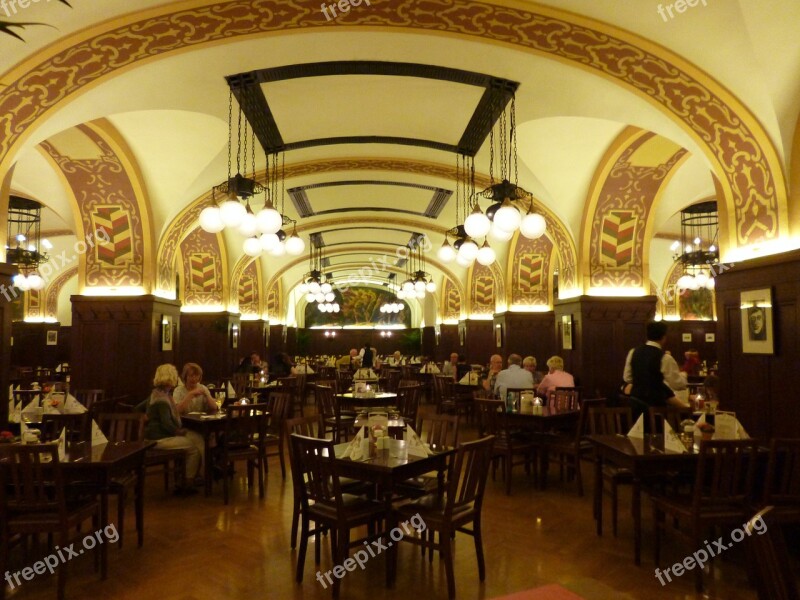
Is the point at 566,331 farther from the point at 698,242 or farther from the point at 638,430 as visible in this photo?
the point at 698,242

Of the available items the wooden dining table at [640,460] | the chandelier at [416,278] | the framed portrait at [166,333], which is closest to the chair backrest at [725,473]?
the wooden dining table at [640,460]

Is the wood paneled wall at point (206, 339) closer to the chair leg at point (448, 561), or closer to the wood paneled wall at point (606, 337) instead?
the wood paneled wall at point (606, 337)

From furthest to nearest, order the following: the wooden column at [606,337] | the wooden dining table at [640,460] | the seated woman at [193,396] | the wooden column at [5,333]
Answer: the wooden column at [606,337] < the seated woman at [193,396] < the wooden column at [5,333] < the wooden dining table at [640,460]

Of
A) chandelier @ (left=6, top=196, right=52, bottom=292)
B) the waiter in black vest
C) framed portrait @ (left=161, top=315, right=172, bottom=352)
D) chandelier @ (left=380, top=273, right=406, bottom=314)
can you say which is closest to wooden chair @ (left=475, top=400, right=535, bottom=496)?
the waiter in black vest

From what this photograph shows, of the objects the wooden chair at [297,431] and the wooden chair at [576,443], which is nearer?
the wooden chair at [297,431]

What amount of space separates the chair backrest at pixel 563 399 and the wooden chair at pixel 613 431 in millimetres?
515

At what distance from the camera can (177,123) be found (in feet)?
21.5

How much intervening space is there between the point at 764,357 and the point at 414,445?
299cm

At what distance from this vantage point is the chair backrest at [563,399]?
6066 millimetres

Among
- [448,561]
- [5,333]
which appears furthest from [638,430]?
[5,333]

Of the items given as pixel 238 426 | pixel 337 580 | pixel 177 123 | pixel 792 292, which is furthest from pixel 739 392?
pixel 177 123

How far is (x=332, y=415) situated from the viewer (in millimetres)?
7543

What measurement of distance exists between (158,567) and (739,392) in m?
4.82

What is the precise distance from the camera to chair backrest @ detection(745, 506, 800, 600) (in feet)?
5.02
